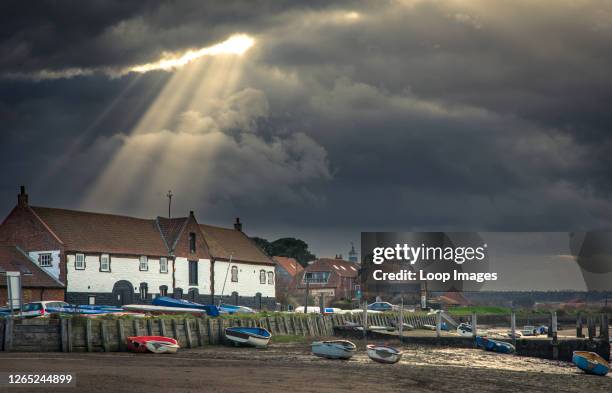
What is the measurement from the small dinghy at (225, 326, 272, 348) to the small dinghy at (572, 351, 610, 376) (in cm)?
1876

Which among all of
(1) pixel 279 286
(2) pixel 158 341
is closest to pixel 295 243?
(1) pixel 279 286

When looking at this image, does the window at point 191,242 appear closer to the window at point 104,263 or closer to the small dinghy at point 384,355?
the window at point 104,263

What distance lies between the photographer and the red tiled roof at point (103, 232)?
252ft

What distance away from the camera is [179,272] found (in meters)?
87.7

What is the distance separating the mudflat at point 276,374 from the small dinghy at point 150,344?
1.01 metres

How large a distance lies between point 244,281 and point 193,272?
414 inches

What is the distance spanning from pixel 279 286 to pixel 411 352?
85.7 metres

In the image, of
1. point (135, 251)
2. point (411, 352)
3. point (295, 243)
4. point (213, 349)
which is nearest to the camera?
point (213, 349)

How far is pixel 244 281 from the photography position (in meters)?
99.1

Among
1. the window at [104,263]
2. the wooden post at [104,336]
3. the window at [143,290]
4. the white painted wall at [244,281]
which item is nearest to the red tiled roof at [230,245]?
the white painted wall at [244,281]

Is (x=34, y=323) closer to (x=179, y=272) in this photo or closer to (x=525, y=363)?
(x=525, y=363)

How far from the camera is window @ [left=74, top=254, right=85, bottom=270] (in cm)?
7500

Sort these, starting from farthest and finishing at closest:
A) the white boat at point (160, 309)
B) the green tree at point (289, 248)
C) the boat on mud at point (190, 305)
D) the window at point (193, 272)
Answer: the green tree at point (289, 248) → the window at point (193, 272) → the white boat at point (160, 309) → the boat on mud at point (190, 305)

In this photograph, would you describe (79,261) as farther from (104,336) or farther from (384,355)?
(384,355)
